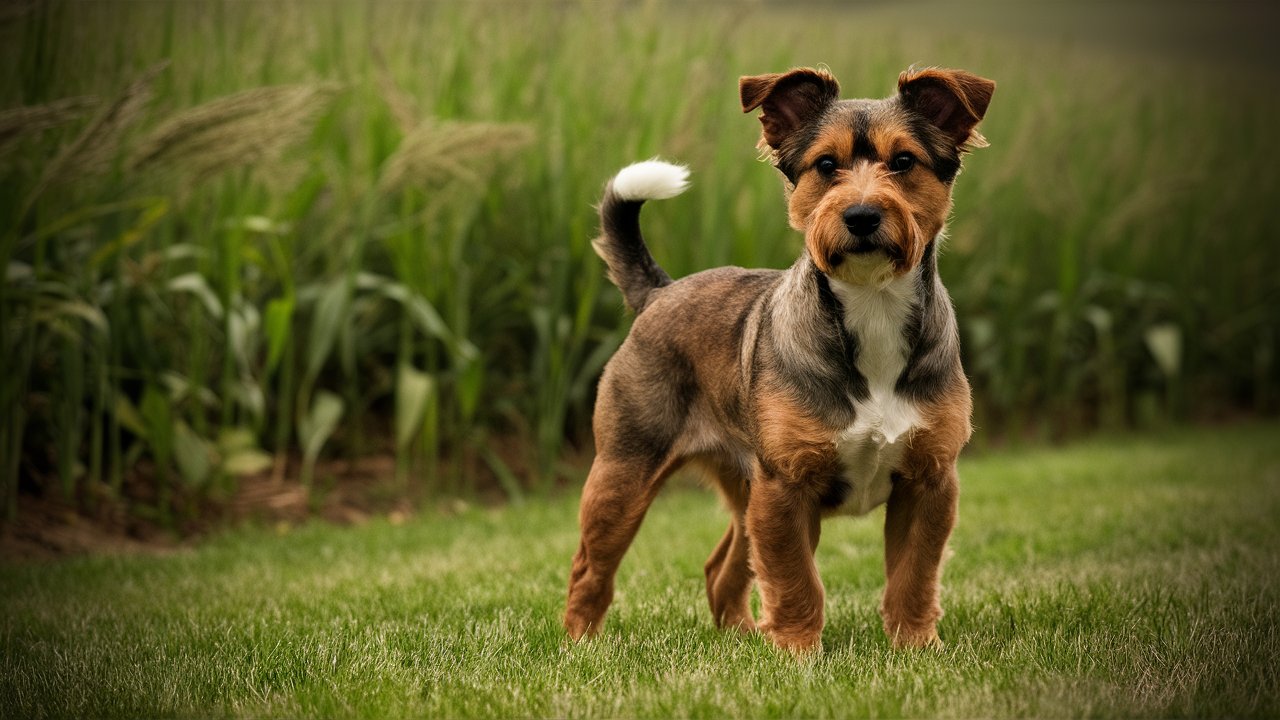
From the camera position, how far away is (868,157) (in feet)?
11.5

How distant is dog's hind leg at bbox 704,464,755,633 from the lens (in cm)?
423

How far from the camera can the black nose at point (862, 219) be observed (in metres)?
3.24

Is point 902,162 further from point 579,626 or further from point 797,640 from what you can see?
point 579,626

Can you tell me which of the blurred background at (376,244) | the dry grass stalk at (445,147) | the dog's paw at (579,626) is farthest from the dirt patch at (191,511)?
the dog's paw at (579,626)

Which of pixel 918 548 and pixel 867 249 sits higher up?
pixel 867 249

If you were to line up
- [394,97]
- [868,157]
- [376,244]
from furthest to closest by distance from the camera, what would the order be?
1. [376,244]
2. [394,97]
3. [868,157]

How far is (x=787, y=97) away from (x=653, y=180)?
671 millimetres

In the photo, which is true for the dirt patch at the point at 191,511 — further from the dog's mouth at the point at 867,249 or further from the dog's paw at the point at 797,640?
the dog's mouth at the point at 867,249

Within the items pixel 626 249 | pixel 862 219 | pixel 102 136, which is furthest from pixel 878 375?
pixel 102 136

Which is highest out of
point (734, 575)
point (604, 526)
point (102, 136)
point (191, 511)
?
point (102, 136)

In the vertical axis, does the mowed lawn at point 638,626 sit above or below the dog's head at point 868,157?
below

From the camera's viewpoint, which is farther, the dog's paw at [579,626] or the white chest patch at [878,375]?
the dog's paw at [579,626]

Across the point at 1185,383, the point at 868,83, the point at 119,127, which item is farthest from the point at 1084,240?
the point at 119,127

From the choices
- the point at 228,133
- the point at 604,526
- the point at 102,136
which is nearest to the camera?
the point at 604,526
